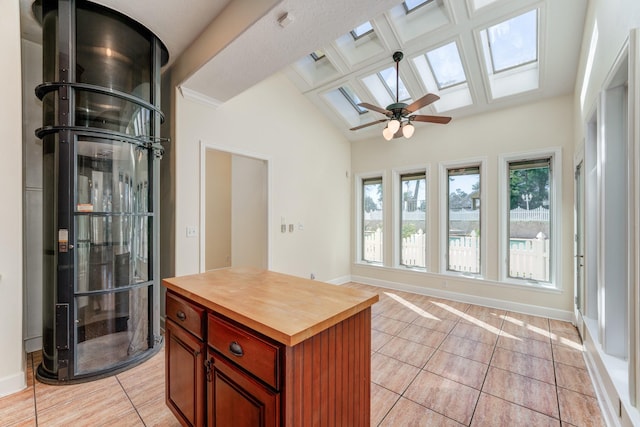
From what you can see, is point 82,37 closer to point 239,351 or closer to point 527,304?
point 239,351

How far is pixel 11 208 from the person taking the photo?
217 centimetres

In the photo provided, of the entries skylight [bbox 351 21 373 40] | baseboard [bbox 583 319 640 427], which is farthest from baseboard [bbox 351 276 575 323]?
skylight [bbox 351 21 373 40]

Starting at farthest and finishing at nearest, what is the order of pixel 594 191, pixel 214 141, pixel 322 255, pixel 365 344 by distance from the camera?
pixel 322 255 → pixel 214 141 → pixel 594 191 → pixel 365 344

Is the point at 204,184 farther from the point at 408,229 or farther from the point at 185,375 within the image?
the point at 408,229

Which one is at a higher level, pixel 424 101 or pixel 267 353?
pixel 424 101

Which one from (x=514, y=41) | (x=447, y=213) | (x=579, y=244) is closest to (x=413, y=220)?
(x=447, y=213)

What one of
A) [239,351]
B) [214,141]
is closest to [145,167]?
[214,141]

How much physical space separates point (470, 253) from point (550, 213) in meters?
1.21

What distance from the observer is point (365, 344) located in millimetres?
1474

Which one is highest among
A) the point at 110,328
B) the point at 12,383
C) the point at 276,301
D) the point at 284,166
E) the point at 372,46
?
the point at 372,46

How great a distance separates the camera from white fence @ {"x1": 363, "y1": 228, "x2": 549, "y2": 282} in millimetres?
4047

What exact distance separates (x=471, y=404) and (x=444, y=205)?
10.7ft

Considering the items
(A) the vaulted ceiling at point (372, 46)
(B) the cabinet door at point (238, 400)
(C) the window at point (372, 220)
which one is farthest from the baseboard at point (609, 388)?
(C) the window at point (372, 220)

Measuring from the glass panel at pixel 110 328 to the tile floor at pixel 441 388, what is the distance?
0.18 m
